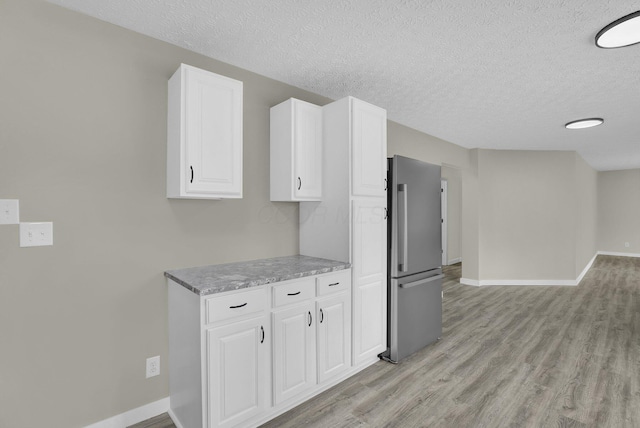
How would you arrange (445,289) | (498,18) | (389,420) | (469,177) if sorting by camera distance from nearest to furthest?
(498,18) → (389,420) → (445,289) → (469,177)

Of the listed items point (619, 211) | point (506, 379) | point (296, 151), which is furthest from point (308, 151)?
point (619, 211)

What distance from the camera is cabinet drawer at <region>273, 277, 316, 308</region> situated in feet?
7.01

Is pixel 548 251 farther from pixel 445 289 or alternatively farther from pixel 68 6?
pixel 68 6

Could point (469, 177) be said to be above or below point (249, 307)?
above

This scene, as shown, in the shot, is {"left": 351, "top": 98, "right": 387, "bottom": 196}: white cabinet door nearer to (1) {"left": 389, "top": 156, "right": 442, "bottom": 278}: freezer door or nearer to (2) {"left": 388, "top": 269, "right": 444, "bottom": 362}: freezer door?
(1) {"left": 389, "top": 156, "right": 442, "bottom": 278}: freezer door

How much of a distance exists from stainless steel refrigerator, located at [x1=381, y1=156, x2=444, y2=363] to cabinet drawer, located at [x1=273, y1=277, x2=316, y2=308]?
37.1 inches

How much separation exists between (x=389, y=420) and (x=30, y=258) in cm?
237

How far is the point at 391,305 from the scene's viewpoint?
2.96 metres

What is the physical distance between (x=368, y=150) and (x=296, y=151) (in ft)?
2.04

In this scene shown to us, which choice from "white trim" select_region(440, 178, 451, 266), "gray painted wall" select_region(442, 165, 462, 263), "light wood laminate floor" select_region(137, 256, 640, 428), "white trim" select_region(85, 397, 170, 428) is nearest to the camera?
"white trim" select_region(85, 397, 170, 428)

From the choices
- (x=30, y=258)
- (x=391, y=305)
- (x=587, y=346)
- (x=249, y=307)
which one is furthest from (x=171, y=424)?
(x=587, y=346)

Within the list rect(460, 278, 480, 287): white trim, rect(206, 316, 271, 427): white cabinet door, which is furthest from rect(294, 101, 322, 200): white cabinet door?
rect(460, 278, 480, 287): white trim

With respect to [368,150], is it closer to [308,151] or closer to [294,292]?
[308,151]

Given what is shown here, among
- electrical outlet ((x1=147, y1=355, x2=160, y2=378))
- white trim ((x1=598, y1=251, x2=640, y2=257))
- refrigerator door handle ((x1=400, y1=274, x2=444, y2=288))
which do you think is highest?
refrigerator door handle ((x1=400, y1=274, x2=444, y2=288))
